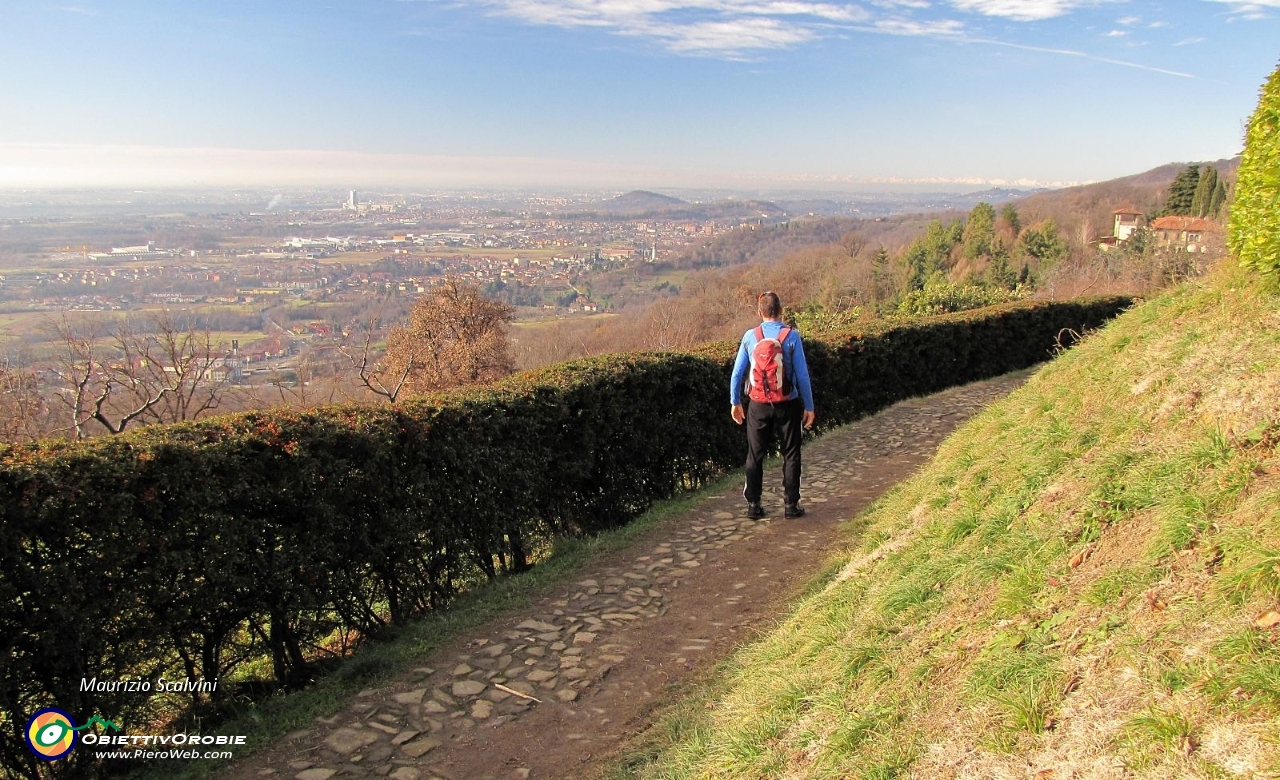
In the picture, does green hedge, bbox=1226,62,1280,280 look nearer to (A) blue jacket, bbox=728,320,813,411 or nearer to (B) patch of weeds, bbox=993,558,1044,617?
(A) blue jacket, bbox=728,320,813,411

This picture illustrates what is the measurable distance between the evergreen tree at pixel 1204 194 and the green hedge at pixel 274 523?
247ft

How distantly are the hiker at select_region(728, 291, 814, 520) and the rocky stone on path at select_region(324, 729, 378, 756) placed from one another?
12.6ft

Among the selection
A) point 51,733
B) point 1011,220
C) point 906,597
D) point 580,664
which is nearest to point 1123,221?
point 1011,220

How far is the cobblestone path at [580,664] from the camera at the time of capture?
3514 millimetres

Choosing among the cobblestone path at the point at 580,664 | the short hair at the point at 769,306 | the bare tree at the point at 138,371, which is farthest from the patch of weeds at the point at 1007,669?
the bare tree at the point at 138,371

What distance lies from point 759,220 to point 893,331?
95.0 metres

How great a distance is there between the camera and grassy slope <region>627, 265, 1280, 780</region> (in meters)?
2.14

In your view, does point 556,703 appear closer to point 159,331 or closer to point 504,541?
point 504,541

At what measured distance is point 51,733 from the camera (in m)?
3.29

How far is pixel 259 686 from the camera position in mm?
4207

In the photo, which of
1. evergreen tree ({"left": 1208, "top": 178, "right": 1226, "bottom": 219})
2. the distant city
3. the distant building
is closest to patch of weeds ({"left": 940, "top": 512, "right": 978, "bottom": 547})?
the distant city

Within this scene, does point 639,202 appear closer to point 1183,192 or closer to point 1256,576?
point 1183,192

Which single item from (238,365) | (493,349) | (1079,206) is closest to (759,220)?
(1079,206)

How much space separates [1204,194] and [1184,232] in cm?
2410
